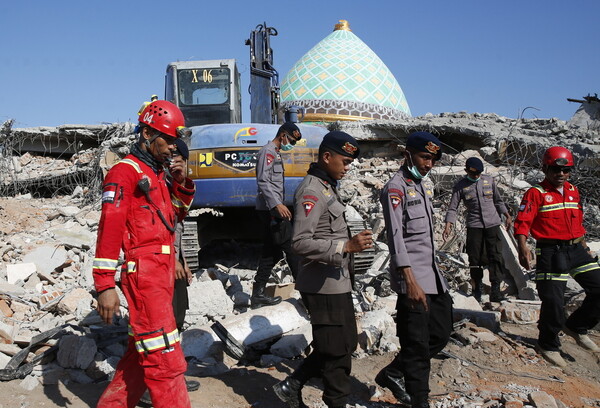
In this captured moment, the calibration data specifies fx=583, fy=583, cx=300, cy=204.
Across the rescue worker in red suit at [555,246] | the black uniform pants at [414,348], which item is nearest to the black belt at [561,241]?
the rescue worker in red suit at [555,246]

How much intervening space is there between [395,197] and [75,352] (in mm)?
2530

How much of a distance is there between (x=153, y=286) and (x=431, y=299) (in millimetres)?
1667

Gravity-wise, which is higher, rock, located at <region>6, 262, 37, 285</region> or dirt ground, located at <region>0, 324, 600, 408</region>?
rock, located at <region>6, 262, 37, 285</region>

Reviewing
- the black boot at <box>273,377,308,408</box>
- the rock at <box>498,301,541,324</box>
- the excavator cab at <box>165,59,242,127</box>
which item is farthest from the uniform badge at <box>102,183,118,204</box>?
the excavator cab at <box>165,59,242,127</box>

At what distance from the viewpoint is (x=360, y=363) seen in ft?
14.5

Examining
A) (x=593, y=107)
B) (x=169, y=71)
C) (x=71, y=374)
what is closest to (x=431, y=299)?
(x=71, y=374)

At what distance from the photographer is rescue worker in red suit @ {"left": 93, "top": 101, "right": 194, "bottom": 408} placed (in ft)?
8.72

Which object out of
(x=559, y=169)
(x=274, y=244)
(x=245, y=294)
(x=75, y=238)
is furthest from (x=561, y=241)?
(x=75, y=238)

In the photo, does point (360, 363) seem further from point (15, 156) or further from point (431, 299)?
point (15, 156)

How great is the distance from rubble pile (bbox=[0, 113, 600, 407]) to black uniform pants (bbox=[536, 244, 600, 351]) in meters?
0.31

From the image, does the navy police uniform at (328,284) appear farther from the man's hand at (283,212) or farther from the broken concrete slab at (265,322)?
the man's hand at (283,212)

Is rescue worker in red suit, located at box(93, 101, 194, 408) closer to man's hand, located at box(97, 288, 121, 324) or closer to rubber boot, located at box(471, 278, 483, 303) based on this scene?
man's hand, located at box(97, 288, 121, 324)

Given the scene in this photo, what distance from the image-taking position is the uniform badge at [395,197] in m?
3.34

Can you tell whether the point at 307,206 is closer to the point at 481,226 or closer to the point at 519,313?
the point at 519,313
